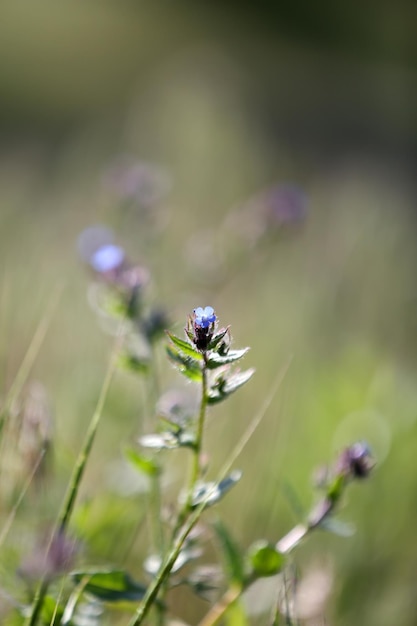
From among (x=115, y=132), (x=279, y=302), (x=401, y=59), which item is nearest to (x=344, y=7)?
(x=401, y=59)

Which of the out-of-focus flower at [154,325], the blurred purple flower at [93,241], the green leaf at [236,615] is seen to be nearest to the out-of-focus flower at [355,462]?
the green leaf at [236,615]

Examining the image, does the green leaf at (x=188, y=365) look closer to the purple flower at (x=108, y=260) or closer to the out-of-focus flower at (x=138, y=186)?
the purple flower at (x=108, y=260)

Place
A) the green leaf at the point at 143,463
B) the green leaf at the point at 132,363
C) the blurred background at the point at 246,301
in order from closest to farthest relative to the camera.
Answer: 1. the green leaf at the point at 143,463
2. the green leaf at the point at 132,363
3. the blurred background at the point at 246,301

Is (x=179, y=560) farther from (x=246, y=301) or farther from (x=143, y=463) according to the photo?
(x=246, y=301)

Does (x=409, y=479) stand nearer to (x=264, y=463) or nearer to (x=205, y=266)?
(x=264, y=463)

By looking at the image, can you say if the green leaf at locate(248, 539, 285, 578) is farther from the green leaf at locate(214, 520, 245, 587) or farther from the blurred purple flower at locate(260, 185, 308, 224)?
the blurred purple flower at locate(260, 185, 308, 224)

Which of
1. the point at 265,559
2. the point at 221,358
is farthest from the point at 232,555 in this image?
the point at 221,358

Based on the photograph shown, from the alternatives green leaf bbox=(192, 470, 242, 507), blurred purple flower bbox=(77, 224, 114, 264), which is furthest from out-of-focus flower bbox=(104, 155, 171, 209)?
green leaf bbox=(192, 470, 242, 507)
